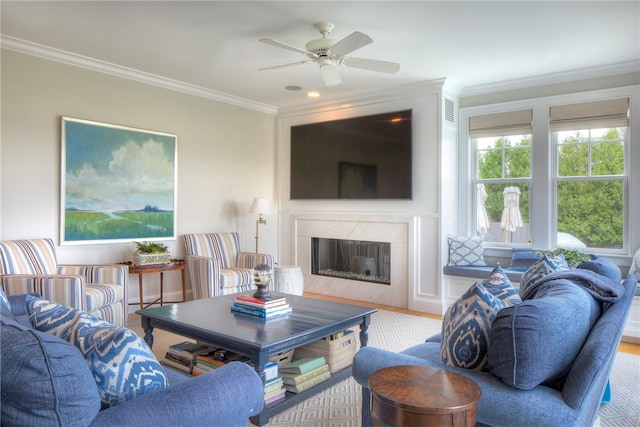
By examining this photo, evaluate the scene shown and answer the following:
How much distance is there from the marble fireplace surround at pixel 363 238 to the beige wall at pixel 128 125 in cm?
57

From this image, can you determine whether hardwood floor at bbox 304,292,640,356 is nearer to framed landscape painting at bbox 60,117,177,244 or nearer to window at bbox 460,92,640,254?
window at bbox 460,92,640,254

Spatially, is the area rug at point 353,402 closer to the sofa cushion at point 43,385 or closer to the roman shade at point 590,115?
the sofa cushion at point 43,385

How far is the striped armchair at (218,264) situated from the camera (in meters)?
4.36

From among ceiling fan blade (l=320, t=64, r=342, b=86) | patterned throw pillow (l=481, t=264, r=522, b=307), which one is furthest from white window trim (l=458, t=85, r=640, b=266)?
patterned throw pillow (l=481, t=264, r=522, b=307)

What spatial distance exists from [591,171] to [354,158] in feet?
8.45

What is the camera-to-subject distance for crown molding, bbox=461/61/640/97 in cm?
426

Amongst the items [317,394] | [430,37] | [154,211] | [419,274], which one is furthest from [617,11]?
[154,211]

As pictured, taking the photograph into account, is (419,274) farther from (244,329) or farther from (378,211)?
(244,329)

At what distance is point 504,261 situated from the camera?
16.3 ft

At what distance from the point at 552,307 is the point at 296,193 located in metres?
4.83

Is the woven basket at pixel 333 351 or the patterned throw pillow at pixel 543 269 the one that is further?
the woven basket at pixel 333 351

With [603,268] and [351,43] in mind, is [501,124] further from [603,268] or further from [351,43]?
[603,268]

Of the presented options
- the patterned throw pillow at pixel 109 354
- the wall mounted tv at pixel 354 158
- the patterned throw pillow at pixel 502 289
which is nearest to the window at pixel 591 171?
the wall mounted tv at pixel 354 158

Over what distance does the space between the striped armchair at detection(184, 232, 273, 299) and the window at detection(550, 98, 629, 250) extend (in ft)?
10.7
